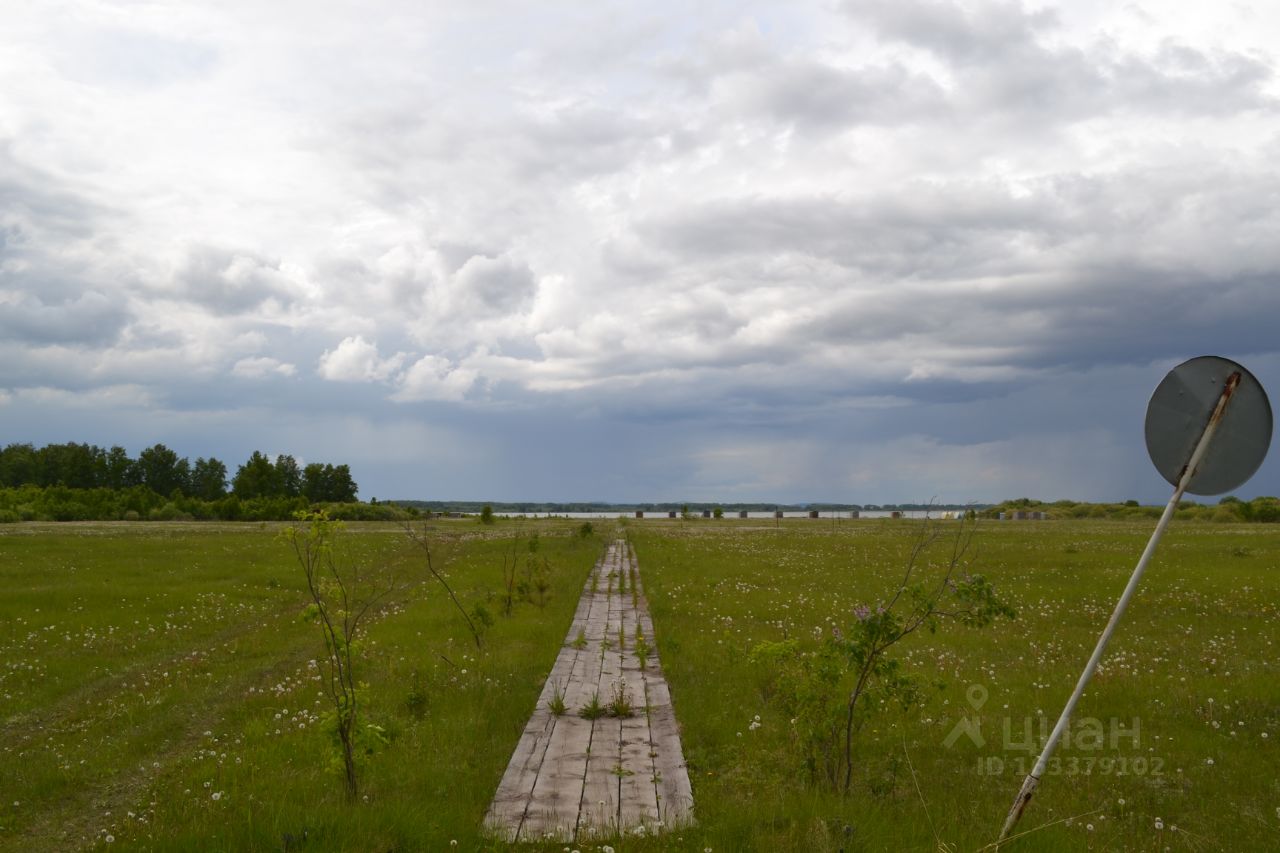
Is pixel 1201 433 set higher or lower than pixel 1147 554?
higher

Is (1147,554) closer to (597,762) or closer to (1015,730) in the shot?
(597,762)

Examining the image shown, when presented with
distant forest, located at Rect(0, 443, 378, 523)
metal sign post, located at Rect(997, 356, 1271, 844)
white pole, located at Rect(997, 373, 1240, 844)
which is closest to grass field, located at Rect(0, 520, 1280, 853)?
white pole, located at Rect(997, 373, 1240, 844)

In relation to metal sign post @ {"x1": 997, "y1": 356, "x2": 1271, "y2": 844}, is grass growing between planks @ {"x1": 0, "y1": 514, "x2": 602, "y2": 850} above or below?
below

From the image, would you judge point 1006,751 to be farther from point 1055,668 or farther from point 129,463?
point 129,463

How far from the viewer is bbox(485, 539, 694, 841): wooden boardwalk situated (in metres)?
7.07

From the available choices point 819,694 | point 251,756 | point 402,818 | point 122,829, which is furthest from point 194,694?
point 819,694

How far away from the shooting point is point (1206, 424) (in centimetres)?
573

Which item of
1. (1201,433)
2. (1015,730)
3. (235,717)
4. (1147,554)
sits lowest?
(235,717)

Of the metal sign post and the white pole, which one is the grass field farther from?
the metal sign post

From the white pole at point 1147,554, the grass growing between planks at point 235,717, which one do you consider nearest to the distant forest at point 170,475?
the grass growing between planks at point 235,717

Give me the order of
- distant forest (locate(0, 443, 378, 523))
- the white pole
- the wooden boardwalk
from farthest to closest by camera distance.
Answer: distant forest (locate(0, 443, 378, 523)) → the wooden boardwalk → the white pole

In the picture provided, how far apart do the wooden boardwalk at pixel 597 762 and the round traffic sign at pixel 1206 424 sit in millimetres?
4670

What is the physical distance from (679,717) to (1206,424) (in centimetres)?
696

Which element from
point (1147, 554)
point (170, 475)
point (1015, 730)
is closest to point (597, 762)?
point (1015, 730)
